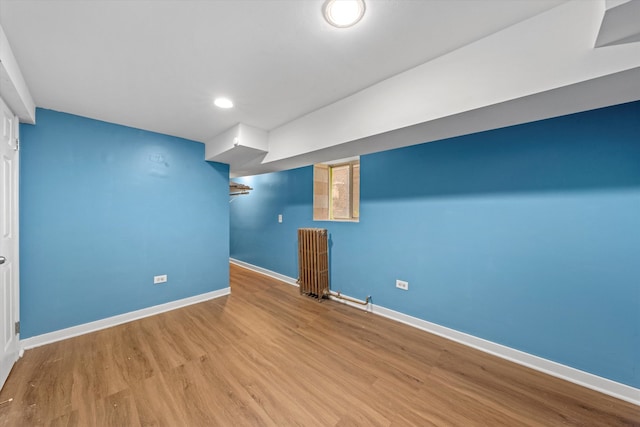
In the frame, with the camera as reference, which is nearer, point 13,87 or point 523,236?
point 13,87

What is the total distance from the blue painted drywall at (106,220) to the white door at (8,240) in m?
0.18

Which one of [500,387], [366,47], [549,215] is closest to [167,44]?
[366,47]

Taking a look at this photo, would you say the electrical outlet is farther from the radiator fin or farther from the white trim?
the white trim

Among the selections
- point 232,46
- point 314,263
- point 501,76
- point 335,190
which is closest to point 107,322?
point 314,263

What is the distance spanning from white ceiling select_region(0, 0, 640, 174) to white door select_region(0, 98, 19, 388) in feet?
1.46

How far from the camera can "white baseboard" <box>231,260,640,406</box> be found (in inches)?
65.4

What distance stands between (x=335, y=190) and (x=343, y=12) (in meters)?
2.70

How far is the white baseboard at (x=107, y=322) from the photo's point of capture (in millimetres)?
2253

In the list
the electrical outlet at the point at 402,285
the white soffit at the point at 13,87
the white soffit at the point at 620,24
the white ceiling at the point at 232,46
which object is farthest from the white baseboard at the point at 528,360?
the white soffit at the point at 13,87

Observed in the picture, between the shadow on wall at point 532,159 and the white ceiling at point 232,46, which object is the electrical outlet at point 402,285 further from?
the white ceiling at point 232,46

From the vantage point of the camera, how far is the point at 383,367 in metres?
1.98

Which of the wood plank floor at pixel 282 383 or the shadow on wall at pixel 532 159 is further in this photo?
the shadow on wall at pixel 532 159

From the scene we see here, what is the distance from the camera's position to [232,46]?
4.85ft

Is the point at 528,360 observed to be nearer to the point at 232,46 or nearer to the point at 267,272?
the point at 232,46
